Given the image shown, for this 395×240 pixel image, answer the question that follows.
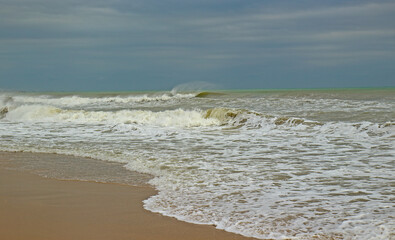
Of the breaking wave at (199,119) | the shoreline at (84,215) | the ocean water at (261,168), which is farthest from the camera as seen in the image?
the breaking wave at (199,119)

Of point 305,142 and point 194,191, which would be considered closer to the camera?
point 194,191

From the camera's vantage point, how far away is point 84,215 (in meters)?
4.57

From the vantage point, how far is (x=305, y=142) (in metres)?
10.6

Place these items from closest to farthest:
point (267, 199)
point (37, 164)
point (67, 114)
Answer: point (267, 199), point (37, 164), point (67, 114)

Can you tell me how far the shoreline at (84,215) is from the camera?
156 inches

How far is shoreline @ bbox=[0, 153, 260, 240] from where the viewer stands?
156 inches

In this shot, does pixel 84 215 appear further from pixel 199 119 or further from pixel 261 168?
pixel 199 119

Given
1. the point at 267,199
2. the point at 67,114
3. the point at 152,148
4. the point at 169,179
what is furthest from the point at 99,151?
the point at 67,114

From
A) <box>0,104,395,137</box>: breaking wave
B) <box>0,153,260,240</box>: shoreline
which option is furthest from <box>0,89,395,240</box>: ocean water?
<box>0,153,260,240</box>: shoreline

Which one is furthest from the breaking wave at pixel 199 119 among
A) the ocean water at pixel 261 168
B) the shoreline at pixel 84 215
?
the shoreline at pixel 84 215

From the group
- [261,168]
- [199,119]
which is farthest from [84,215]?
[199,119]

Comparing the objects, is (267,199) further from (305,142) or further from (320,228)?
(305,142)

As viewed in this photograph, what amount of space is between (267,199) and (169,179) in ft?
5.96

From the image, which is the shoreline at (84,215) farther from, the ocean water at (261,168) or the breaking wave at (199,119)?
the breaking wave at (199,119)
